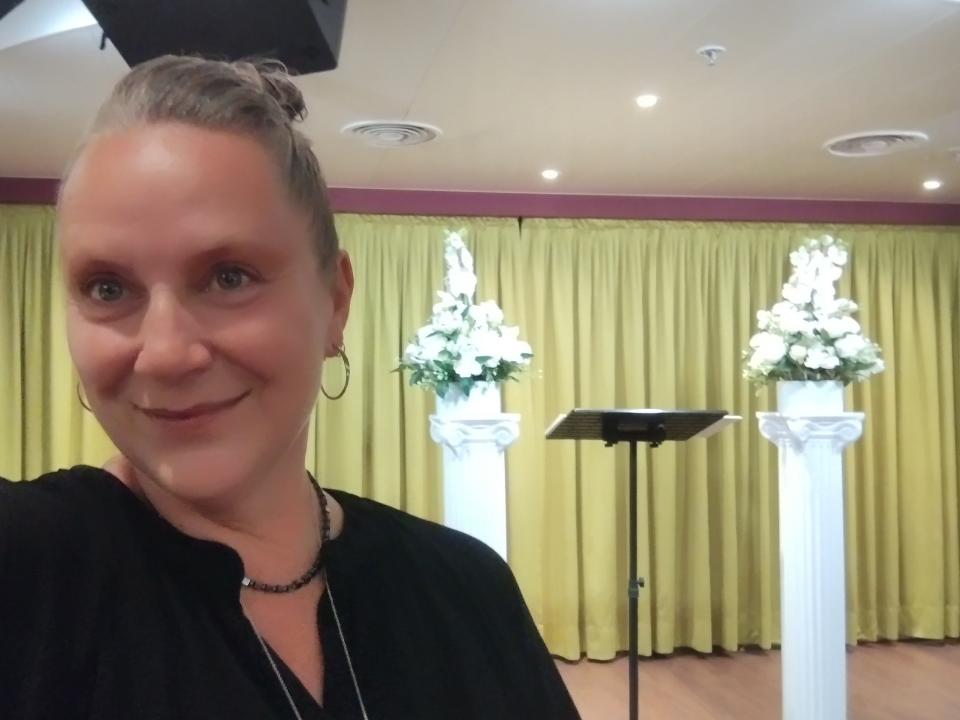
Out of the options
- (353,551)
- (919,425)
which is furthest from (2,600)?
(919,425)

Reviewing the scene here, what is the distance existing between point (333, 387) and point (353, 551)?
14.0ft

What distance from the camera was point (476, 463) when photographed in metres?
3.54

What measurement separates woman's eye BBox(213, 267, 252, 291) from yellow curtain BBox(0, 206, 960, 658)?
13.7 ft

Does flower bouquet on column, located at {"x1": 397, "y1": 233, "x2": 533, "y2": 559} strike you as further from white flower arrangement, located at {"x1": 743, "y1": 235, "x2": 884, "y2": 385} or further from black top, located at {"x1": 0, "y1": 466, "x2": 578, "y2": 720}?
black top, located at {"x1": 0, "y1": 466, "x2": 578, "y2": 720}

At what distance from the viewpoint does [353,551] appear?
32.4 inches

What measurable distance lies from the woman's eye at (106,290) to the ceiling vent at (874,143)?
3.91 metres

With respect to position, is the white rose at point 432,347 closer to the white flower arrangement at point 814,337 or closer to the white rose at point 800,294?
the white flower arrangement at point 814,337

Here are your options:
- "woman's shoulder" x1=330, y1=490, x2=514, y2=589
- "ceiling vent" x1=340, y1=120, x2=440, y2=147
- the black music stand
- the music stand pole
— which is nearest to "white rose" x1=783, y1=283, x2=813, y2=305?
the black music stand

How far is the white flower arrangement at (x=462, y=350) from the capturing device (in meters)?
3.55

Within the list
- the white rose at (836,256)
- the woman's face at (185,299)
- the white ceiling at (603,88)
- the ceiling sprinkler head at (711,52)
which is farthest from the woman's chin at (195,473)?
the white rose at (836,256)

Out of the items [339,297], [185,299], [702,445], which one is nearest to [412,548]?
[339,297]

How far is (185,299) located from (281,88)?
0.70 feet

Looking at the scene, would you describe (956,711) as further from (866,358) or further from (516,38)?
(516,38)

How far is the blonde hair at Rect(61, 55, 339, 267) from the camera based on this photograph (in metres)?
0.63
